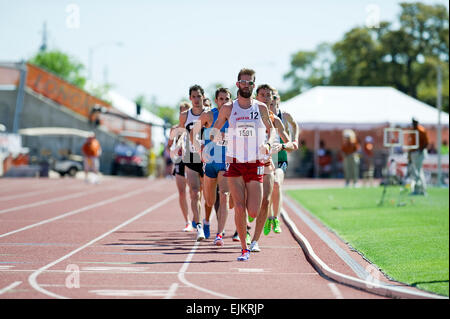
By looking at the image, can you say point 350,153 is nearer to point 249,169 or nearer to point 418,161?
point 418,161

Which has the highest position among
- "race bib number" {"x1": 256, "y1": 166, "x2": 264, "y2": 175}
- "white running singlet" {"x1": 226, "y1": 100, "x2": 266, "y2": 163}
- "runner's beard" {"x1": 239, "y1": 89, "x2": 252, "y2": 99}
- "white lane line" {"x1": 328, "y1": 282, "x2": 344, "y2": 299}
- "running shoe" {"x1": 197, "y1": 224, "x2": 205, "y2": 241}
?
"runner's beard" {"x1": 239, "y1": 89, "x2": 252, "y2": 99}

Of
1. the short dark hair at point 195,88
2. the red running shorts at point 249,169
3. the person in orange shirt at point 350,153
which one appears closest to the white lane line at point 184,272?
the red running shorts at point 249,169

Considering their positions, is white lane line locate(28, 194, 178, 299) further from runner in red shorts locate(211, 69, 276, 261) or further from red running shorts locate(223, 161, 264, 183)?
red running shorts locate(223, 161, 264, 183)

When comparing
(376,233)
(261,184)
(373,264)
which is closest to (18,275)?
(261,184)

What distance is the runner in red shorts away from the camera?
416 inches

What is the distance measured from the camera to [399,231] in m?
14.1

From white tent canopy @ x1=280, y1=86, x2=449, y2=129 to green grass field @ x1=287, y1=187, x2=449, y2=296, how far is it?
602 inches

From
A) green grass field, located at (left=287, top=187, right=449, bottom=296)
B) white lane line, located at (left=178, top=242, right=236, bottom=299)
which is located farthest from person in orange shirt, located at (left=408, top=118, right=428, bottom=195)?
white lane line, located at (left=178, top=242, right=236, bottom=299)

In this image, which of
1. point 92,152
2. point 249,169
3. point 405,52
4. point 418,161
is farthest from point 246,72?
point 405,52

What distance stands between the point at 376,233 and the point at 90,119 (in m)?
41.2

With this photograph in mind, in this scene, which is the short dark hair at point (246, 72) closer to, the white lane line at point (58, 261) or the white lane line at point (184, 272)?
the white lane line at point (184, 272)

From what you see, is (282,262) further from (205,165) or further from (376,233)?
(376,233)

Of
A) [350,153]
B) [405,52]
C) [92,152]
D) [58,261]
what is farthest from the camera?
[405,52]

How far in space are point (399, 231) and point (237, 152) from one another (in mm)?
4530
